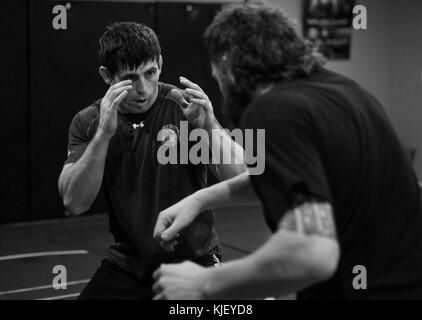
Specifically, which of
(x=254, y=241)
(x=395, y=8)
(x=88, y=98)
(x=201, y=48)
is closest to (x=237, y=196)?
(x=254, y=241)

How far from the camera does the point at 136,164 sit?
10.7ft

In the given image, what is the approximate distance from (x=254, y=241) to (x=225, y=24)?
5.20m

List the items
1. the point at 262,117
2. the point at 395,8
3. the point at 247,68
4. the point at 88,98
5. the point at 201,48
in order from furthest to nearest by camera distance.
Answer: the point at 395,8, the point at 201,48, the point at 88,98, the point at 247,68, the point at 262,117

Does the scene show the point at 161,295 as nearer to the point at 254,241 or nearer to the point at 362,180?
the point at 362,180

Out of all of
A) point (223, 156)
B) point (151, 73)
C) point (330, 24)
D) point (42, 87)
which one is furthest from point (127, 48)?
point (330, 24)

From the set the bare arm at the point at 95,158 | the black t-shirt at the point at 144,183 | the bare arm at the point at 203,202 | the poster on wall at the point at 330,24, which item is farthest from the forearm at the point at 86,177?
the poster on wall at the point at 330,24

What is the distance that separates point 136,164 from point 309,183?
1759 millimetres

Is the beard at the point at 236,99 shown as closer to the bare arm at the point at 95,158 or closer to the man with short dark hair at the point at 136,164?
the man with short dark hair at the point at 136,164

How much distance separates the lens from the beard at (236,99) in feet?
6.14

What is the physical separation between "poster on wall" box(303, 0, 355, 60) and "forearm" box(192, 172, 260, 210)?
7.62 meters

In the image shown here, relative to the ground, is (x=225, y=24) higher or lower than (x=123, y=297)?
higher

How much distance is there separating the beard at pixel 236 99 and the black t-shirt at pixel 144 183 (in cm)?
133

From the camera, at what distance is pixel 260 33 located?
184cm

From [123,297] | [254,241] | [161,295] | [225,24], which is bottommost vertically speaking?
[254,241]
